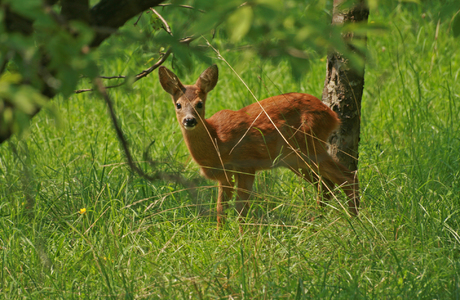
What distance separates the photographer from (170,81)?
170 inches

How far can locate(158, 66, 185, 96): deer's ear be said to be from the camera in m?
4.19

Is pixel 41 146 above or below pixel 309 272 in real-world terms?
above

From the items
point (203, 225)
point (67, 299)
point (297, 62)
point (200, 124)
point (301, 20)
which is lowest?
point (203, 225)

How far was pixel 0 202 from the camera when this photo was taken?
147 inches

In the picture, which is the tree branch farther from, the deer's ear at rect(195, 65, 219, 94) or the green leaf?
the deer's ear at rect(195, 65, 219, 94)

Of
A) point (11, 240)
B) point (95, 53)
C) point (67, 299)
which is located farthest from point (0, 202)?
point (95, 53)

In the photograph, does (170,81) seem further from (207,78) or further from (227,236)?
(227,236)

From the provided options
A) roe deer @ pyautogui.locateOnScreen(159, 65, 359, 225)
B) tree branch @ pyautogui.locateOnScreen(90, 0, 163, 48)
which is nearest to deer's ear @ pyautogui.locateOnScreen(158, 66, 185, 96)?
roe deer @ pyautogui.locateOnScreen(159, 65, 359, 225)

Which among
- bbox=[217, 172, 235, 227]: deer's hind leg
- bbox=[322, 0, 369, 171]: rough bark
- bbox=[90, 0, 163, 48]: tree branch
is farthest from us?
bbox=[322, 0, 369, 171]: rough bark

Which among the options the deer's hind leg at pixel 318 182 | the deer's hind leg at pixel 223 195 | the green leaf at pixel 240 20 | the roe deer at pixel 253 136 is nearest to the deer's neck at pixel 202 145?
the roe deer at pixel 253 136

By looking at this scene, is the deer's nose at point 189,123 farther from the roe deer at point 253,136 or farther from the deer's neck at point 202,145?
the deer's neck at point 202,145

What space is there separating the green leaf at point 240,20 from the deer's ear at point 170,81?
2.91m

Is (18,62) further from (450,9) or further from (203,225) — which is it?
(203,225)

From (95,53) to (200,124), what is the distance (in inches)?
110
